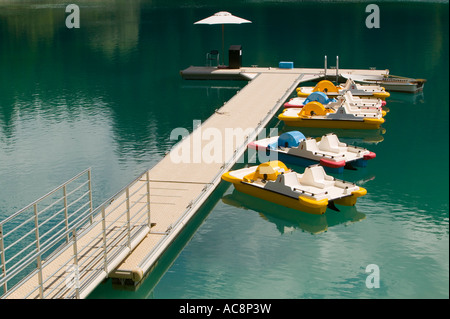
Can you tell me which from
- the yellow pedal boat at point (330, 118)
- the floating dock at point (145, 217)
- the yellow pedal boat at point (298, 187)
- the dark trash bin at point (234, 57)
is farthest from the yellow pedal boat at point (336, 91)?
the yellow pedal boat at point (298, 187)

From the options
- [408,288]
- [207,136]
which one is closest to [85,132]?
[207,136]

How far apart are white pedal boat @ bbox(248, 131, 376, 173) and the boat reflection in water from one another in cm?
289

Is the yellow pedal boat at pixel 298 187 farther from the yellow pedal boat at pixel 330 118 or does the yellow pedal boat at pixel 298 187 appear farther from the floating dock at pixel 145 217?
the yellow pedal boat at pixel 330 118

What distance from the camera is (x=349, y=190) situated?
1725 cm

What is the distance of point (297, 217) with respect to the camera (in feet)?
56.5

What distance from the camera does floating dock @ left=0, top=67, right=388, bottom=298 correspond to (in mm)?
11938

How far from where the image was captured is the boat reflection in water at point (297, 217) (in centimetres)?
1677

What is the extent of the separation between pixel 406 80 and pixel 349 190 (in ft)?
61.1

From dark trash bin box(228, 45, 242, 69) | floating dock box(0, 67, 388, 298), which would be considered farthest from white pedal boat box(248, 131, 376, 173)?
dark trash bin box(228, 45, 242, 69)

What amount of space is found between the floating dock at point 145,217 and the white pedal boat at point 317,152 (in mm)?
1132

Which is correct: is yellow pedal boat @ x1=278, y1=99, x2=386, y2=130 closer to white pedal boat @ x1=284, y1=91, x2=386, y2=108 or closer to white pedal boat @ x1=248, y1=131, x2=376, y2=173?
white pedal boat @ x1=284, y1=91, x2=386, y2=108

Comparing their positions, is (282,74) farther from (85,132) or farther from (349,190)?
(349,190)

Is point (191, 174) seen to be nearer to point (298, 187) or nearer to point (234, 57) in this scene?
point (298, 187)

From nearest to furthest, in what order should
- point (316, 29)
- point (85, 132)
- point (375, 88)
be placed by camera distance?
point (85, 132), point (375, 88), point (316, 29)
